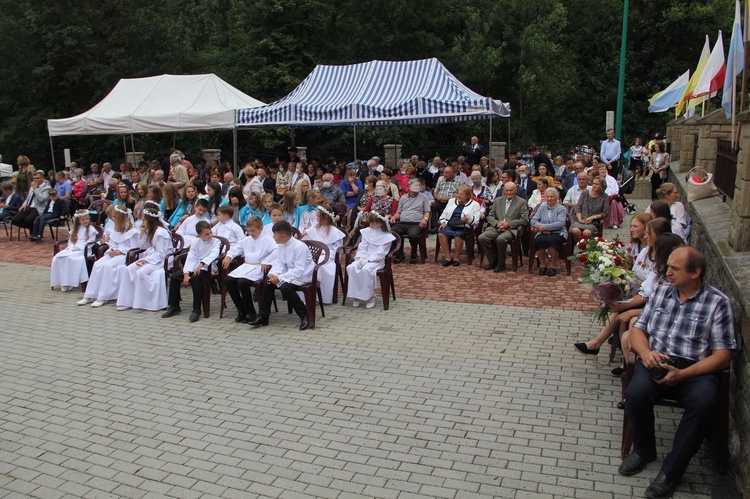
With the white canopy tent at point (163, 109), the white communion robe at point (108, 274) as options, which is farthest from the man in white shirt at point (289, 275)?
the white canopy tent at point (163, 109)

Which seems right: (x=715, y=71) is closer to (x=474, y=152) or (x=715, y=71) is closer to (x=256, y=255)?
(x=474, y=152)

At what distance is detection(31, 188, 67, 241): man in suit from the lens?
1438 cm

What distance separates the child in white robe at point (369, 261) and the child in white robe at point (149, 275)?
8.00 feet

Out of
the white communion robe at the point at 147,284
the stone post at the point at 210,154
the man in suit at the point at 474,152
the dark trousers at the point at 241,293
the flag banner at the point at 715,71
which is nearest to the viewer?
the dark trousers at the point at 241,293

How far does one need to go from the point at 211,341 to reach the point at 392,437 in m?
3.10

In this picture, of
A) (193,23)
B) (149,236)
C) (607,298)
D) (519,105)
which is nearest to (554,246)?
(607,298)

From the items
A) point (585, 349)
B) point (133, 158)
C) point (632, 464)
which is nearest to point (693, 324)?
point (632, 464)

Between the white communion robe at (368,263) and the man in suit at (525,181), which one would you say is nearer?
the white communion robe at (368,263)

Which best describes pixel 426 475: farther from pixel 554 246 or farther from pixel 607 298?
pixel 554 246

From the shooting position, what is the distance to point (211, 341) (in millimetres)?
7344

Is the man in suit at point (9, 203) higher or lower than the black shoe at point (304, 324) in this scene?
higher

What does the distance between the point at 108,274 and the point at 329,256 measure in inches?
120

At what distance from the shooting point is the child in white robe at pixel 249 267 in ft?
26.1

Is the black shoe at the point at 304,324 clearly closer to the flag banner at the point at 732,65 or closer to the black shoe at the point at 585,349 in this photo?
the black shoe at the point at 585,349
